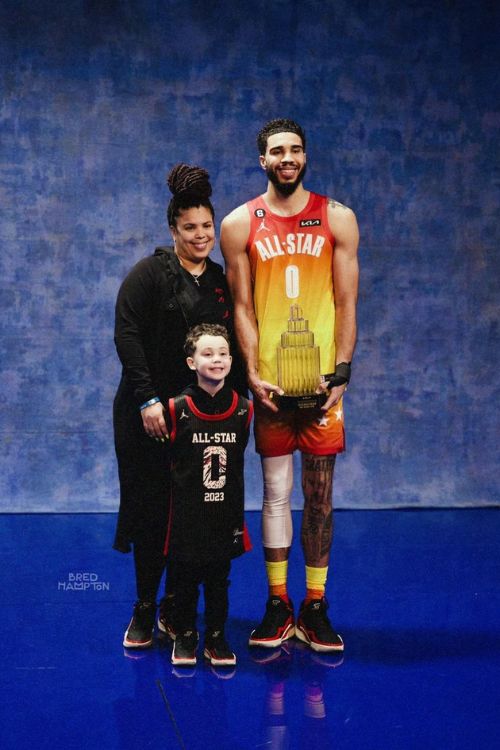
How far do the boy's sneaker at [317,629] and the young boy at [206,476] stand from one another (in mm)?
336

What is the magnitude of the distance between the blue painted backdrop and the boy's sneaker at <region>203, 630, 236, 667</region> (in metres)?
2.30

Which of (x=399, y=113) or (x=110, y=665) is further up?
(x=399, y=113)

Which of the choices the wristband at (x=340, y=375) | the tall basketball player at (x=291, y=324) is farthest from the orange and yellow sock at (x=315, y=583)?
the wristband at (x=340, y=375)

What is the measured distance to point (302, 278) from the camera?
323cm

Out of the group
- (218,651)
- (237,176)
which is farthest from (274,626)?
(237,176)

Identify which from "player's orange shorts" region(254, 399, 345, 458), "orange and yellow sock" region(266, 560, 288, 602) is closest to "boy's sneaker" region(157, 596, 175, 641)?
"orange and yellow sock" region(266, 560, 288, 602)

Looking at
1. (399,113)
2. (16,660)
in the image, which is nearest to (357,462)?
(399,113)

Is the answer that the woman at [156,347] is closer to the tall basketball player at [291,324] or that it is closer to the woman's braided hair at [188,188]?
the woman's braided hair at [188,188]

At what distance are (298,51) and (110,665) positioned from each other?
355 cm

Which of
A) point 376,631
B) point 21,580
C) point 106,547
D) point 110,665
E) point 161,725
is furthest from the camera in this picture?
point 106,547

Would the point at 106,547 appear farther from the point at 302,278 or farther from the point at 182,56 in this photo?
the point at 182,56

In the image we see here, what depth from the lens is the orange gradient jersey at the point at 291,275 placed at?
3229 millimetres

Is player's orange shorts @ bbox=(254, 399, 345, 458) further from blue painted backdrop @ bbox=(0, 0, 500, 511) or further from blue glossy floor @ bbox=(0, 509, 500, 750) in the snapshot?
blue painted backdrop @ bbox=(0, 0, 500, 511)

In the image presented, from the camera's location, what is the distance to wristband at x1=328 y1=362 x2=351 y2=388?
3234mm
